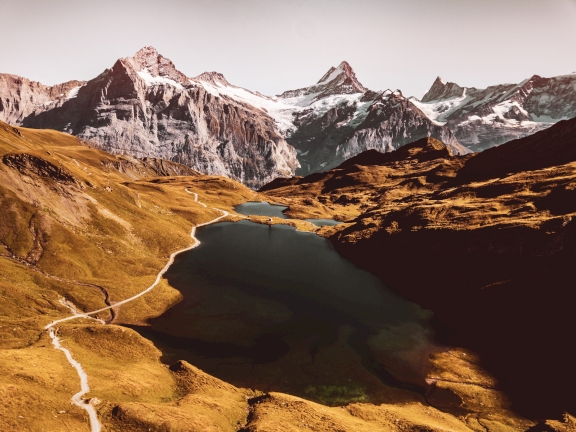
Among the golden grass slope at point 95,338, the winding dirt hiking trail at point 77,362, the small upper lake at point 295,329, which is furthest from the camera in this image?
the small upper lake at point 295,329

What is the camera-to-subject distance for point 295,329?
88.7m

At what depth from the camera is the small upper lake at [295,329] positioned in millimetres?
70875

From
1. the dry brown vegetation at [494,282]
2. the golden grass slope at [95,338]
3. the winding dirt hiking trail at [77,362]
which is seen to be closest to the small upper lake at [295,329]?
the golden grass slope at [95,338]

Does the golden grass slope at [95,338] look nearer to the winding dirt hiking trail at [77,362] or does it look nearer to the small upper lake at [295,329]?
the winding dirt hiking trail at [77,362]

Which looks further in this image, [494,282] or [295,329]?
[494,282]

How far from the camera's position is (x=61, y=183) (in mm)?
126438

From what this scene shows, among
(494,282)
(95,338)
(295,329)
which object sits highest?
(494,282)

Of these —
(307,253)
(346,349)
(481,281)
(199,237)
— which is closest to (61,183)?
(199,237)

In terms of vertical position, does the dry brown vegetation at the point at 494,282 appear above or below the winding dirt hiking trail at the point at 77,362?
above

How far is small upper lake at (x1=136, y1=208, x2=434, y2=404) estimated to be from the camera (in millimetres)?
70875

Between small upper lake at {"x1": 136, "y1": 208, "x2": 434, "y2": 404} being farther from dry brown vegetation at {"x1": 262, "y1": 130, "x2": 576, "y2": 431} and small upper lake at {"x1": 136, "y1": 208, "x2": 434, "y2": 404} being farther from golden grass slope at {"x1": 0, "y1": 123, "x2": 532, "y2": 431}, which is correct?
dry brown vegetation at {"x1": 262, "y1": 130, "x2": 576, "y2": 431}

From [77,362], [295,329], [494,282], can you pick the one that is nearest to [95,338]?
[77,362]

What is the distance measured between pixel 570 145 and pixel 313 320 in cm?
18968

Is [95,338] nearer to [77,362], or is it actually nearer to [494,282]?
[77,362]
